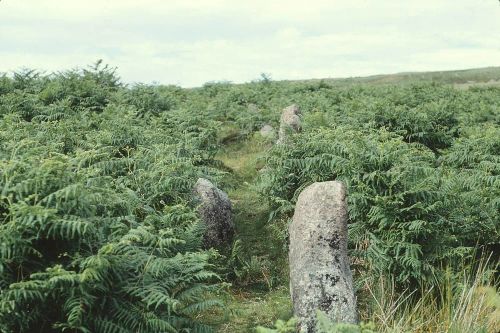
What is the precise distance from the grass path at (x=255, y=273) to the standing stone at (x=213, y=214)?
346 millimetres

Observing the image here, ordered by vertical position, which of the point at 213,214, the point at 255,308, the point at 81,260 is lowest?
the point at 255,308

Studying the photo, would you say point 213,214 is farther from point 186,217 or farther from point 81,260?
point 81,260

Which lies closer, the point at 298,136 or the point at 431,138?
the point at 298,136

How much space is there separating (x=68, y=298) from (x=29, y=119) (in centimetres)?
1116

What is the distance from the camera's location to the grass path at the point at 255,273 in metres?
7.19

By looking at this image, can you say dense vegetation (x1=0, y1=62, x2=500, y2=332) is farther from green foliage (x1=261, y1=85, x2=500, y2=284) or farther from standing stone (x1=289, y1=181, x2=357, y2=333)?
standing stone (x1=289, y1=181, x2=357, y2=333)

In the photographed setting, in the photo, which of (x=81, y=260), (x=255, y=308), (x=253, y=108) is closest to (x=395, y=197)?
(x=255, y=308)

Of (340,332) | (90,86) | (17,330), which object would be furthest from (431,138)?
(17,330)

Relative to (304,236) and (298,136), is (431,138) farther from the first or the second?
(304,236)

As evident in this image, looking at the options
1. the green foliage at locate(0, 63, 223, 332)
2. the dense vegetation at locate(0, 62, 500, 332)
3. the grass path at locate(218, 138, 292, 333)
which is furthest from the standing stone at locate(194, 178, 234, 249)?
the green foliage at locate(0, 63, 223, 332)

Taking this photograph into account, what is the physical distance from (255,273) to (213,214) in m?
1.30

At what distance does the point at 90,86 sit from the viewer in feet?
55.0

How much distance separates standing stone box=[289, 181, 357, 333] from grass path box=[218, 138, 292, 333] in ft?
2.66

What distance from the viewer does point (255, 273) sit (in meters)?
8.78
